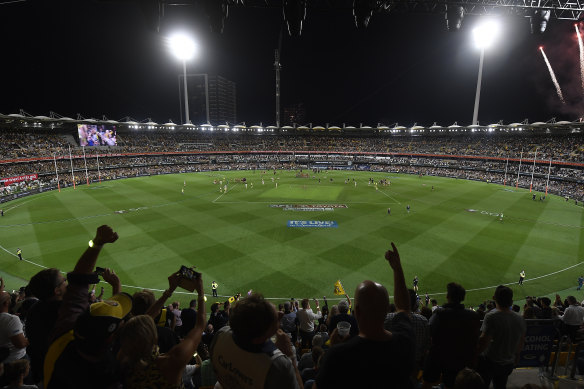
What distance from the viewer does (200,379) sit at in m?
5.45

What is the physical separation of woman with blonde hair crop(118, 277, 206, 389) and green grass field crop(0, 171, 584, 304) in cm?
1466

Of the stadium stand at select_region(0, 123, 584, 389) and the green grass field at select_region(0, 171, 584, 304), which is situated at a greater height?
the stadium stand at select_region(0, 123, 584, 389)

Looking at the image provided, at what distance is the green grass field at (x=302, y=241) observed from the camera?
1934 centimetres

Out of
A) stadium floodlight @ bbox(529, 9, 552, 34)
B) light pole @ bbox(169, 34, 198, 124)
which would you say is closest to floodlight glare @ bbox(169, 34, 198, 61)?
light pole @ bbox(169, 34, 198, 124)

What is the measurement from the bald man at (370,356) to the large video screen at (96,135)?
262 ft

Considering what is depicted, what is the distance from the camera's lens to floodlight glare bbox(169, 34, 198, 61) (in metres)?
78.0

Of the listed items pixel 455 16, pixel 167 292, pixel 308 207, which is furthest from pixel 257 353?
pixel 308 207

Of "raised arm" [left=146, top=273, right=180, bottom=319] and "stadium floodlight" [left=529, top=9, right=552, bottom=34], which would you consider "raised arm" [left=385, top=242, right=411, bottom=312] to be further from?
"stadium floodlight" [left=529, top=9, right=552, bottom=34]

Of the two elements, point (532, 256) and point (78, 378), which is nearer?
point (78, 378)

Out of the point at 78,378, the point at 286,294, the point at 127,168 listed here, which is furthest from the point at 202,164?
the point at 78,378

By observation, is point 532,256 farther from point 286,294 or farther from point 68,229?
point 68,229

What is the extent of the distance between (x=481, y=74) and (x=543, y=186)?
41168 mm

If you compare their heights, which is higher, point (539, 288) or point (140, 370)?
point (140, 370)

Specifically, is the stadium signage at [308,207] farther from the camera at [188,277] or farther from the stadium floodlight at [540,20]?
the camera at [188,277]
